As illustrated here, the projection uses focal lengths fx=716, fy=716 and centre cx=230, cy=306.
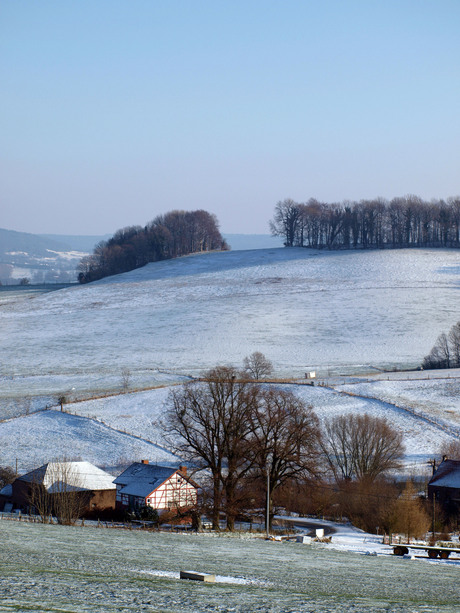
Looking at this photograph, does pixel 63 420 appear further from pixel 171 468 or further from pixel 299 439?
pixel 299 439

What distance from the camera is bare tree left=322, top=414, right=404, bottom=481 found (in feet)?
145

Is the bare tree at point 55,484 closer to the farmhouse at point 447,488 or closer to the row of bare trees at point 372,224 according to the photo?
the farmhouse at point 447,488

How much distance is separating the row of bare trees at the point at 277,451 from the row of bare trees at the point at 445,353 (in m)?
21.9

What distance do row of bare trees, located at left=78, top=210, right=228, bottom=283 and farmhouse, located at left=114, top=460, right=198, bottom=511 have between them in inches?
3821

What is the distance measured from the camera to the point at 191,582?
375 inches

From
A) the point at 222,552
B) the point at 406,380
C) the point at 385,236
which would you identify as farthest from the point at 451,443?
the point at 385,236

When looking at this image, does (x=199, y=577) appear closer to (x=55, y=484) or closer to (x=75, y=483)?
(x=55, y=484)

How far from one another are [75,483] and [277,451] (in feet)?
36.2

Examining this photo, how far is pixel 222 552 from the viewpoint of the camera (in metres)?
15.5

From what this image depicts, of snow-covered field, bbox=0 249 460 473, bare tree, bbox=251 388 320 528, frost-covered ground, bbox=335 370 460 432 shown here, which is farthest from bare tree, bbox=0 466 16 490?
frost-covered ground, bbox=335 370 460 432

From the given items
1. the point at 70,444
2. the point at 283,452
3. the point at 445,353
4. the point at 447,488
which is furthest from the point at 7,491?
the point at 445,353

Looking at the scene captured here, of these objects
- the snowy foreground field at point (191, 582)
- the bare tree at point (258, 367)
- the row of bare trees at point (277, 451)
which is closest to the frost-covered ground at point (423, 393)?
the row of bare trees at point (277, 451)

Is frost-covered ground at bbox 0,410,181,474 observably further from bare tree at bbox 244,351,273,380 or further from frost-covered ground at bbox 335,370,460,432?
frost-covered ground at bbox 335,370,460,432

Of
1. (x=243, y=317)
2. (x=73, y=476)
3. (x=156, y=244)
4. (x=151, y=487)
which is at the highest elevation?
(x=156, y=244)
